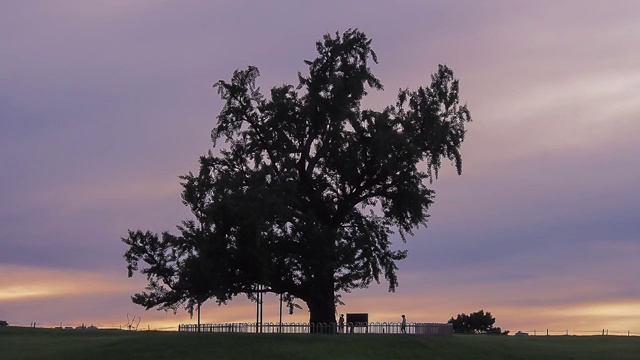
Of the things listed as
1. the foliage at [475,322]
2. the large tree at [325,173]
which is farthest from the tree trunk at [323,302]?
the foliage at [475,322]

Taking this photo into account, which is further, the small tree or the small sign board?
the small tree

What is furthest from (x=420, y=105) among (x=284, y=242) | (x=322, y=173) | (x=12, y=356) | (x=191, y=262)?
(x=12, y=356)

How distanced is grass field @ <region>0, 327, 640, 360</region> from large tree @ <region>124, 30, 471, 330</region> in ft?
24.3

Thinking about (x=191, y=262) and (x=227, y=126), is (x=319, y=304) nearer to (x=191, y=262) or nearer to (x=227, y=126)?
(x=191, y=262)

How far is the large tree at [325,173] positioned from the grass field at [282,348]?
7414 mm

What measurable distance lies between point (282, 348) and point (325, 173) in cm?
1836

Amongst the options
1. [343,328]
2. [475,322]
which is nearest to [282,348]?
[343,328]

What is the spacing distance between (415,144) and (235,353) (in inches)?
882

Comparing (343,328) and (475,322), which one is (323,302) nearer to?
(343,328)

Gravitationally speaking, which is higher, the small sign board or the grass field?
the small sign board

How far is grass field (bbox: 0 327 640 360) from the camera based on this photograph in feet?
178

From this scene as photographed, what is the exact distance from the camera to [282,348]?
5522 centimetres

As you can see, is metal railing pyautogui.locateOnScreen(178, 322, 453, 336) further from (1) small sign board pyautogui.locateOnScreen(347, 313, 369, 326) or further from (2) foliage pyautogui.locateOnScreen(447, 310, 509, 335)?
(2) foliage pyautogui.locateOnScreen(447, 310, 509, 335)

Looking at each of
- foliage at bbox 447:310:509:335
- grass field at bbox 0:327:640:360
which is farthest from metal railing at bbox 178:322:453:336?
foliage at bbox 447:310:509:335
